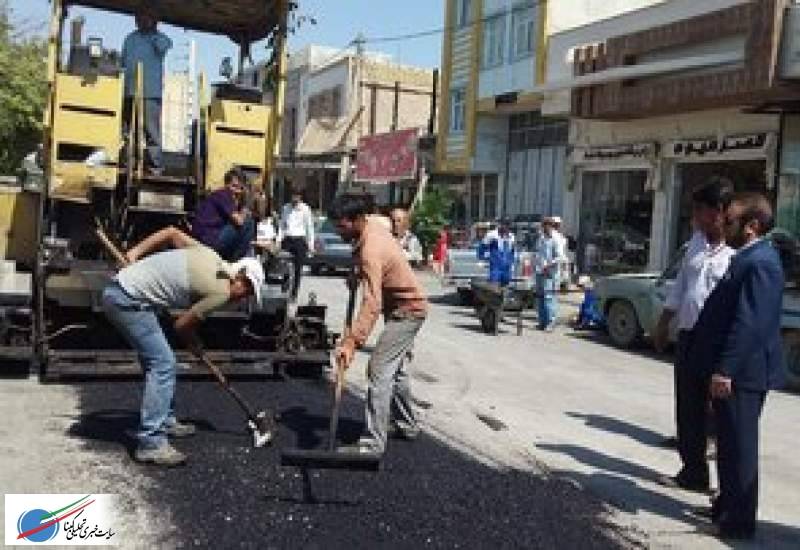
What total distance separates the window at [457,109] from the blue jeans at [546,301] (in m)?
17.8

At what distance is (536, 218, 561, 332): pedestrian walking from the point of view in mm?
15227

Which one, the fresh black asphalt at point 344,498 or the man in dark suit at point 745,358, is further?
the man in dark suit at point 745,358

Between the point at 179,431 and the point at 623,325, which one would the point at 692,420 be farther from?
the point at 623,325

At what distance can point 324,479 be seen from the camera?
5832mm

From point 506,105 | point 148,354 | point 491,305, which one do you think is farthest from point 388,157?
point 148,354

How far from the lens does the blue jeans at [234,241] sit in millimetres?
7836

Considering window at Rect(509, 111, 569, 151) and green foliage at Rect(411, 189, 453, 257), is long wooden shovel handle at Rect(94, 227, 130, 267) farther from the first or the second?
window at Rect(509, 111, 569, 151)

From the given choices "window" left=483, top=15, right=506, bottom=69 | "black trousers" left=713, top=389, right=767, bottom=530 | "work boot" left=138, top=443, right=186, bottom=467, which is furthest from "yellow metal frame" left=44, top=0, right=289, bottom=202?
"window" left=483, top=15, right=506, bottom=69

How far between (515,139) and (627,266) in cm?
865

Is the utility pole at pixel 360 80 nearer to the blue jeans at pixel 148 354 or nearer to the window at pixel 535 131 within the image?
the window at pixel 535 131

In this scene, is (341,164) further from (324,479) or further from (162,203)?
(324,479)

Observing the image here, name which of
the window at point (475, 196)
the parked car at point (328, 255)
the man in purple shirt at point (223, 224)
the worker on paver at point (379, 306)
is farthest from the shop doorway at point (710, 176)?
the worker on paver at point (379, 306)

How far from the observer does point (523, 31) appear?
29.1m

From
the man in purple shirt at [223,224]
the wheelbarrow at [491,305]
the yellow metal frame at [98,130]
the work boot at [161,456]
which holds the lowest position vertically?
the work boot at [161,456]
